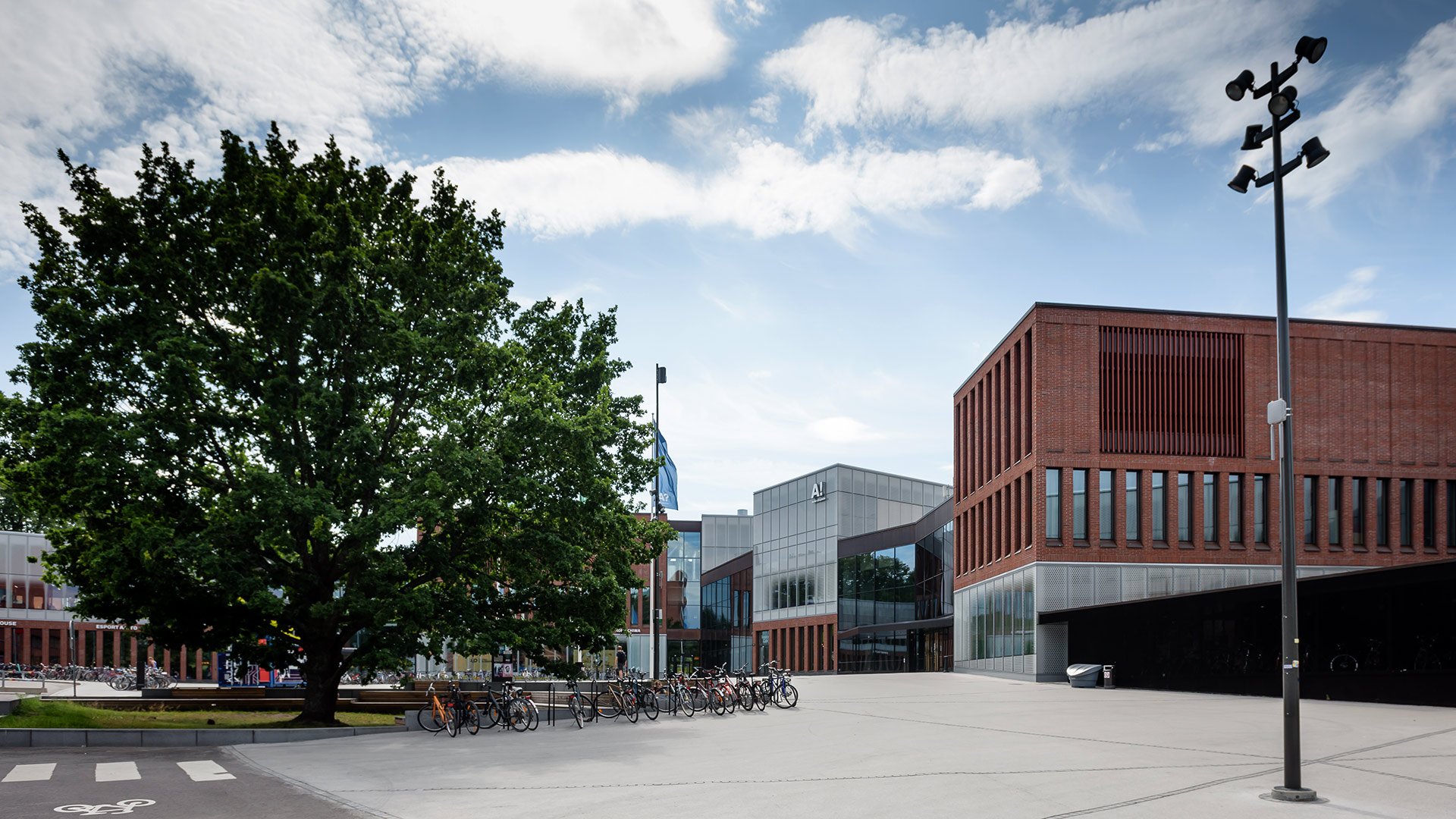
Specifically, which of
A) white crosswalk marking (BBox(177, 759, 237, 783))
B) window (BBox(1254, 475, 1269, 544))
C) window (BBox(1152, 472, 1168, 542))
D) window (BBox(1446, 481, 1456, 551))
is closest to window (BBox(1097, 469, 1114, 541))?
window (BBox(1152, 472, 1168, 542))

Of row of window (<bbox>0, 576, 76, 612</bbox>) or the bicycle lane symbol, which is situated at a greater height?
the bicycle lane symbol

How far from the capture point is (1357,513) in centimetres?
5125

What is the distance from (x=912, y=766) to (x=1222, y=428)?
39.6m

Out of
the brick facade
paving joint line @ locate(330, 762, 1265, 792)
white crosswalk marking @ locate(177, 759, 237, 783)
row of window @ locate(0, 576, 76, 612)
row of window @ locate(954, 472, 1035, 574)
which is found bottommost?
row of window @ locate(0, 576, 76, 612)

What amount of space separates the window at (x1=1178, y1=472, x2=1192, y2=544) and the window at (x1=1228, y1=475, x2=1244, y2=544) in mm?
1812

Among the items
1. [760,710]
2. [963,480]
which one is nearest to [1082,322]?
[963,480]

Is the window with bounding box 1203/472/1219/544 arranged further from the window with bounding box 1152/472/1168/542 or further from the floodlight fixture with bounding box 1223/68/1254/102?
the floodlight fixture with bounding box 1223/68/1254/102

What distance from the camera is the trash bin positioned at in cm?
4278

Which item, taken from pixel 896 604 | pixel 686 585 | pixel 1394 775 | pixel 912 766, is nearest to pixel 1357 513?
pixel 896 604

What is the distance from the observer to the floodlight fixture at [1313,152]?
42.2ft

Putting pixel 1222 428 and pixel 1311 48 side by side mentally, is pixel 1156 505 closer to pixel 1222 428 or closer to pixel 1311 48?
pixel 1222 428

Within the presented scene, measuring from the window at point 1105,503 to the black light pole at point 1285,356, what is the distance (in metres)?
36.6

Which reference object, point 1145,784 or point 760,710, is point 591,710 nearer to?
point 760,710

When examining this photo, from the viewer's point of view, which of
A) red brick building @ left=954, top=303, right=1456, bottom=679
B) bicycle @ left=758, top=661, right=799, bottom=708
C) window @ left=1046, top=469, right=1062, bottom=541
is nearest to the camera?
bicycle @ left=758, top=661, right=799, bottom=708
